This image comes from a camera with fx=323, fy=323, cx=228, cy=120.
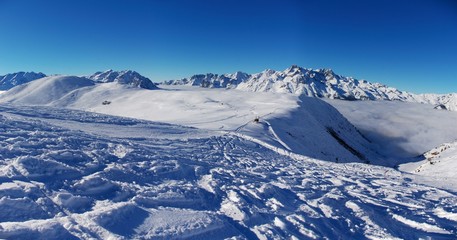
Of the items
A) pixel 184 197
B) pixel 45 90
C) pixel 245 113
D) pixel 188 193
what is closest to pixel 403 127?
pixel 245 113

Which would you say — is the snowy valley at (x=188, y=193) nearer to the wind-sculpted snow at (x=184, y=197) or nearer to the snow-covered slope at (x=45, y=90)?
the wind-sculpted snow at (x=184, y=197)

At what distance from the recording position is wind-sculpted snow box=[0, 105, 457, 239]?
6.28 m

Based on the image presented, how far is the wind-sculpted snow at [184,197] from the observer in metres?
6.28

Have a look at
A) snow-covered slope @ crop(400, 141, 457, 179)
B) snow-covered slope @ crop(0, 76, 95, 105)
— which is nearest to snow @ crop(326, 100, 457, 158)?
snow-covered slope @ crop(400, 141, 457, 179)

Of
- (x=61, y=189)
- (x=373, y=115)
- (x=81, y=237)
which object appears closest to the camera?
(x=81, y=237)

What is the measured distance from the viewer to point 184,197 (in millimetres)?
8102

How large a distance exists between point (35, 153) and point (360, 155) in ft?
119

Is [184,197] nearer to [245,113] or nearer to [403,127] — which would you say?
[245,113]

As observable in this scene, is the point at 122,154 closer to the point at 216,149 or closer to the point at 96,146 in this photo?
the point at 96,146

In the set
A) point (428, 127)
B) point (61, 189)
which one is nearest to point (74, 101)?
point (61, 189)

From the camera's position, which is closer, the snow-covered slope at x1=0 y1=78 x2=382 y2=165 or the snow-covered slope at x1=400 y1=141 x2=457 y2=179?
the snow-covered slope at x1=400 y1=141 x2=457 y2=179

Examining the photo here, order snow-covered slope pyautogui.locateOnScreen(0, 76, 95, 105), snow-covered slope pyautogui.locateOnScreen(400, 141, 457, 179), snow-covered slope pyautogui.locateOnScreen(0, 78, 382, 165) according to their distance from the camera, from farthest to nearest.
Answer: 1. snow-covered slope pyautogui.locateOnScreen(0, 76, 95, 105)
2. snow-covered slope pyautogui.locateOnScreen(0, 78, 382, 165)
3. snow-covered slope pyautogui.locateOnScreen(400, 141, 457, 179)

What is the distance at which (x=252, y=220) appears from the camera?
23.1ft

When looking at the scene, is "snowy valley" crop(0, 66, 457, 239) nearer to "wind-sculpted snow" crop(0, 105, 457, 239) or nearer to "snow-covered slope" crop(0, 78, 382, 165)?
"wind-sculpted snow" crop(0, 105, 457, 239)
